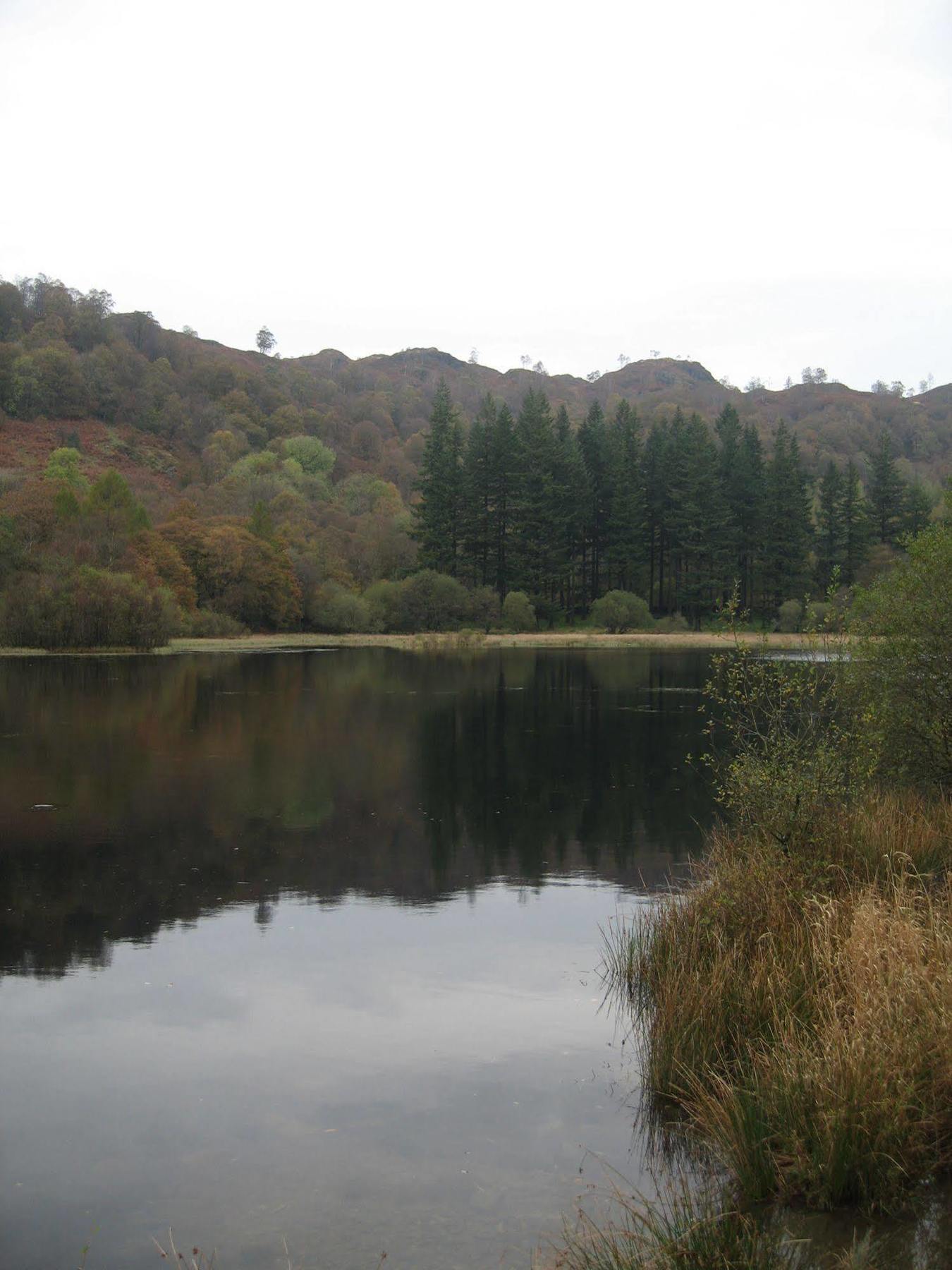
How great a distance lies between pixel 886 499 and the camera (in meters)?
88.8

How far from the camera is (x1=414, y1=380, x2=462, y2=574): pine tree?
85.8 metres

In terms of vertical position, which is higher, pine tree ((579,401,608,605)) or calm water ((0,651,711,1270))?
pine tree ((579,401,608,605))

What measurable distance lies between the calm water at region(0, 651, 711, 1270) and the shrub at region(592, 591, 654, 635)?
56.0 metres

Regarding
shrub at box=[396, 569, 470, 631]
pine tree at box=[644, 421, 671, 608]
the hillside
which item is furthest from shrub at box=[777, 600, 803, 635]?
the hillside

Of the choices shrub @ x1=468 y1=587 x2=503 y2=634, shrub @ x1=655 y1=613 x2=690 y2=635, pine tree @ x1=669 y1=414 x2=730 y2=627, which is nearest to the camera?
shrub @ x1=468 y1=587 x2=503 y2=634

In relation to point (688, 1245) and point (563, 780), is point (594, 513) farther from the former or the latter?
point (688, 1245)

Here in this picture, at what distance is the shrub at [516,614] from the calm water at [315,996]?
55.1 metres

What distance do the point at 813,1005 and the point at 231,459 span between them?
122 metres

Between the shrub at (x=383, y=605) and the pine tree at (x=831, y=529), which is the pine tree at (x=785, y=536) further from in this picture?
the shrub at (x=383, y=605)

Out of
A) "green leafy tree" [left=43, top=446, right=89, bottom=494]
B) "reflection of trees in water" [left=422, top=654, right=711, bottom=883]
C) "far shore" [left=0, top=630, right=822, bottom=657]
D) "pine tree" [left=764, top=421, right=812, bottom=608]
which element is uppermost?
"green leafy tree" [left=43, top=446, right=89, bottom=494]

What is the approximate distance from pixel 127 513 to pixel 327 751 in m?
46.8

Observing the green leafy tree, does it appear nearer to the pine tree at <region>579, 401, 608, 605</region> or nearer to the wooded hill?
the wooded hill

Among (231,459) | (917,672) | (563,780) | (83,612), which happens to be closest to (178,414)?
(231,459)

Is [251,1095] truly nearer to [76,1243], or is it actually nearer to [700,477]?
[76,1243]
